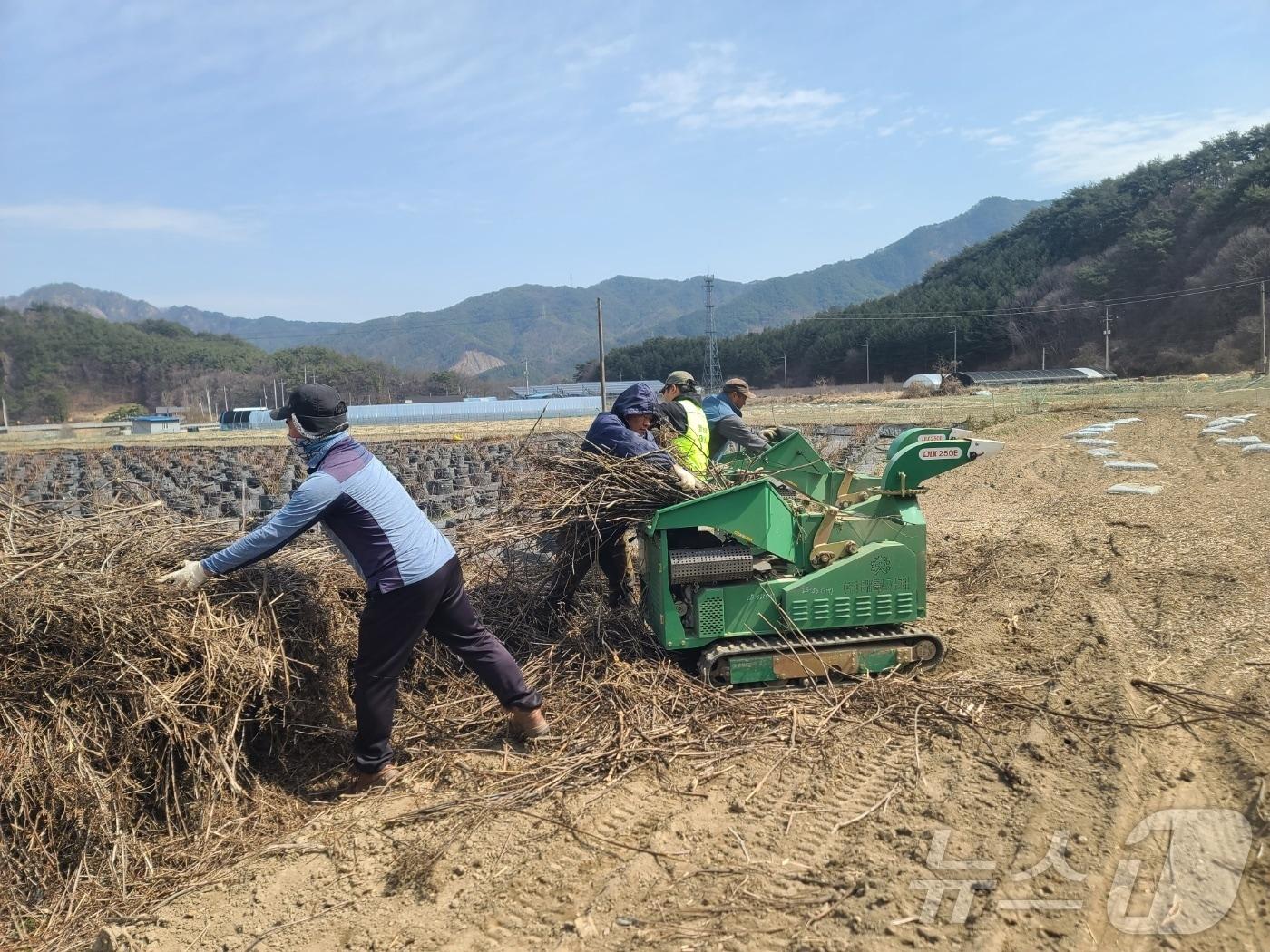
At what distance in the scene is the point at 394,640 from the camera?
12.3ft

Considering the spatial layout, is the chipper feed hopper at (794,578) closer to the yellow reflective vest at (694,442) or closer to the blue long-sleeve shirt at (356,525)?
the yellow reflective vest at (694,442)

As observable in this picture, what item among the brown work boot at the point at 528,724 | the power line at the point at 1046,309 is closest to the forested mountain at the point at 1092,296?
the power line at the point at 1046,309

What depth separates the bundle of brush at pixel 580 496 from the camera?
488cm

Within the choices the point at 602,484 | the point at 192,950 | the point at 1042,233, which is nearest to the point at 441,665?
the point at 602,484

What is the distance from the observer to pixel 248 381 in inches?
3627

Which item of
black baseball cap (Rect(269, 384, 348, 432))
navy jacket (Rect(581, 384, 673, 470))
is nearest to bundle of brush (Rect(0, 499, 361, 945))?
black baseball cap (Rect(269, 384, 348, 432))

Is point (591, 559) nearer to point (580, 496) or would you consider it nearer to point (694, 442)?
point (580, 496)

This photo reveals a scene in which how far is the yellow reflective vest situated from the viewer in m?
5.48

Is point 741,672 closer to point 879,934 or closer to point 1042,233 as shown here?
point 879,934

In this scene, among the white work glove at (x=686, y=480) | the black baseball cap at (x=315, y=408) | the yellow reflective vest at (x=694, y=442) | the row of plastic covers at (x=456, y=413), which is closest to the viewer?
the black baseball cap at (x=315, y=408)

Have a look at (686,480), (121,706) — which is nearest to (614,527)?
(686,480)

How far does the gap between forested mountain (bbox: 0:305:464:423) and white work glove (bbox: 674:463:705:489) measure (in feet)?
274

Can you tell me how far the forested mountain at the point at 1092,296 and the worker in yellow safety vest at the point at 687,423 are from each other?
4835cm

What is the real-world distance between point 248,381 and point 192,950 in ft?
324
